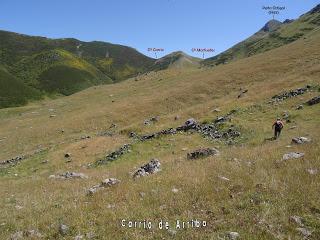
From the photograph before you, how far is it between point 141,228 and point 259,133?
2357 cm

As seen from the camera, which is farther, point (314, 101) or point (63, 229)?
point (314, 101)

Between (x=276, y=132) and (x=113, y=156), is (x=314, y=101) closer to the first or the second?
(x=276, y=132)

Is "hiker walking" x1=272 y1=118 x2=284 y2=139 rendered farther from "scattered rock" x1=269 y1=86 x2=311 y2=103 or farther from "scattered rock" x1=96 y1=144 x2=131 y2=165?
"scattered rock" x1=269 y1=86 x2=311 y2=103

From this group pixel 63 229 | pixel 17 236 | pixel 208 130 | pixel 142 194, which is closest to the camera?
pixel 63 229

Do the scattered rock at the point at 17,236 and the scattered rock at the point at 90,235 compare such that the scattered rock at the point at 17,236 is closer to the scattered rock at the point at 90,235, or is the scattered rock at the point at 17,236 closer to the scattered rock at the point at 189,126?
the scattered rock at the point at 90,235

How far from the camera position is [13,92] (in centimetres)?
16538

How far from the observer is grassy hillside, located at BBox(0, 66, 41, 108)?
154475 mm

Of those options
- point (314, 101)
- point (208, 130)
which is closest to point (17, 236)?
Answer: point (208, 130)

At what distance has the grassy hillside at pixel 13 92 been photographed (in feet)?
507

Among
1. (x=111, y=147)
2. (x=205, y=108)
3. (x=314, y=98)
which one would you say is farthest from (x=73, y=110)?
(x=314, y=98)

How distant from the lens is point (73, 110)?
80188 millimetres

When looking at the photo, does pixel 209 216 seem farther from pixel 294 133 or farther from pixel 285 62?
pixel 285 62

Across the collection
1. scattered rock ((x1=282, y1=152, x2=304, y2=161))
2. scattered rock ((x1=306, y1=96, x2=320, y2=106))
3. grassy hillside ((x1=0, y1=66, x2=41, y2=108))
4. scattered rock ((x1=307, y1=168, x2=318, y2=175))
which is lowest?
grassy hillside ((x1=0, y1=66, x2=41, y2=108))

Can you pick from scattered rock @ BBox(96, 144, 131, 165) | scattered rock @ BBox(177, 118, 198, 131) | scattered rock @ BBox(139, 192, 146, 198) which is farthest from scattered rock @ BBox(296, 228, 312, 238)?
scattered rock @ BBox(177, 118, 198, 131)
